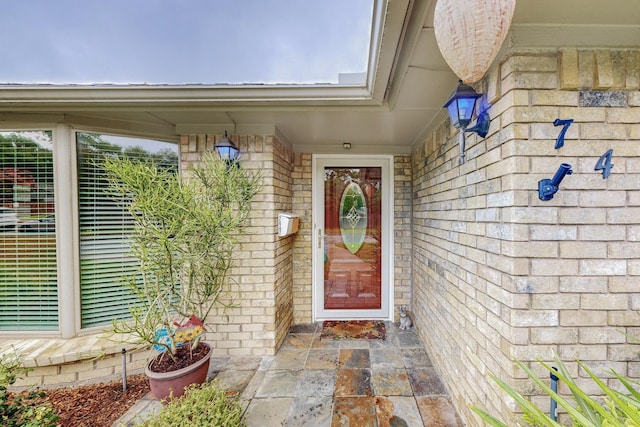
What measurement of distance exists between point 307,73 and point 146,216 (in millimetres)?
1499

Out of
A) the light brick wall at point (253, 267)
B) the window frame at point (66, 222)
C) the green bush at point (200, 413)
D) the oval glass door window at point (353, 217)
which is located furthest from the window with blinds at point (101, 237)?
the oval glass door window at point (353, 217)

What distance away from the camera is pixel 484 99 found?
1.50 metres

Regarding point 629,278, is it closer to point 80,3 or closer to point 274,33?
point 274,33

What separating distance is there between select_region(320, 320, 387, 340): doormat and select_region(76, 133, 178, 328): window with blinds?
2.08m

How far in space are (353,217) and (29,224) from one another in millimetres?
3181

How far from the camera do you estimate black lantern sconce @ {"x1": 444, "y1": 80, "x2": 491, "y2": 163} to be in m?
1.39

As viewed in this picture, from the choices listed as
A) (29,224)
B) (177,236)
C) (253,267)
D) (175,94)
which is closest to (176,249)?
(177,236)

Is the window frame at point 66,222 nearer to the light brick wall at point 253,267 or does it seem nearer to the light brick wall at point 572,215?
the light brick wall at point 253,267

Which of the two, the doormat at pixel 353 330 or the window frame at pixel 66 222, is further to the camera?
the doormat at pixel 353 330

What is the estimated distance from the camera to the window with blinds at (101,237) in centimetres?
234

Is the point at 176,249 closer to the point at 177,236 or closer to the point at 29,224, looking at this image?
the point at 177,236

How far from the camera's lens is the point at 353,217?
344 cm

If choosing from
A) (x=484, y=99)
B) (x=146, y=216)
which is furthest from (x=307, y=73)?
(x=146, y=216)

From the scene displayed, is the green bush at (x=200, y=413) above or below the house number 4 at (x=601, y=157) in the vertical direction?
below
